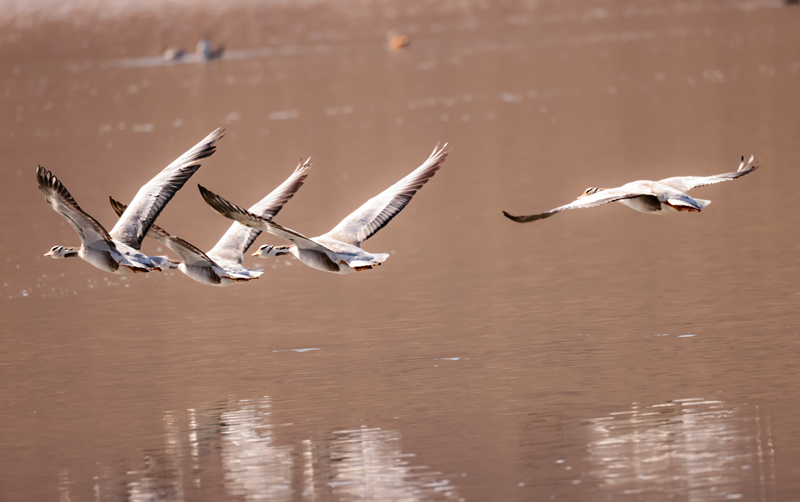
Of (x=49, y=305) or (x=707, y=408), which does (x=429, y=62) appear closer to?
(x=49, y=305)

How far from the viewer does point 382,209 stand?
2111cm

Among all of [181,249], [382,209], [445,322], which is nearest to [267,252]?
[181,249]

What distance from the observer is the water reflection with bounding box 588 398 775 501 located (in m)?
15.5

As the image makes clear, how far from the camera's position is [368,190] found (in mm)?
43500

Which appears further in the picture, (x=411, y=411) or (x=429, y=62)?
(x=429, y=62)

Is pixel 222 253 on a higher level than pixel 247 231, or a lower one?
lower

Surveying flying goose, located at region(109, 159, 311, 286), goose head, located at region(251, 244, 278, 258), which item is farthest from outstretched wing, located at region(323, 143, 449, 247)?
flying goose, located at region(109, 159, 311, 286)

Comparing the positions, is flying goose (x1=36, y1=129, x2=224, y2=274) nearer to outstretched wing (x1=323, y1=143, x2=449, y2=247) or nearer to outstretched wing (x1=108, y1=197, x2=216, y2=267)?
outstretched wing (x1=108, y1=197, x2=216, y2=267)

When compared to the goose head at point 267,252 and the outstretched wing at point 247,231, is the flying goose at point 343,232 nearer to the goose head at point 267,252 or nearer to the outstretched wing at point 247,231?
the goose head at point 267,252

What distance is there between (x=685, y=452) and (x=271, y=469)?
5067mm

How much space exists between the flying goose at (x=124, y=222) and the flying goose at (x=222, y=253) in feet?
1.01

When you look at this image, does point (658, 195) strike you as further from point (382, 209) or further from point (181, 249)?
point (181, 249)

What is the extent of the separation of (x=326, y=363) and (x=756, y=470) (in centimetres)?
840

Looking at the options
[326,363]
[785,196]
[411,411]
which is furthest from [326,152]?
[411,411]
